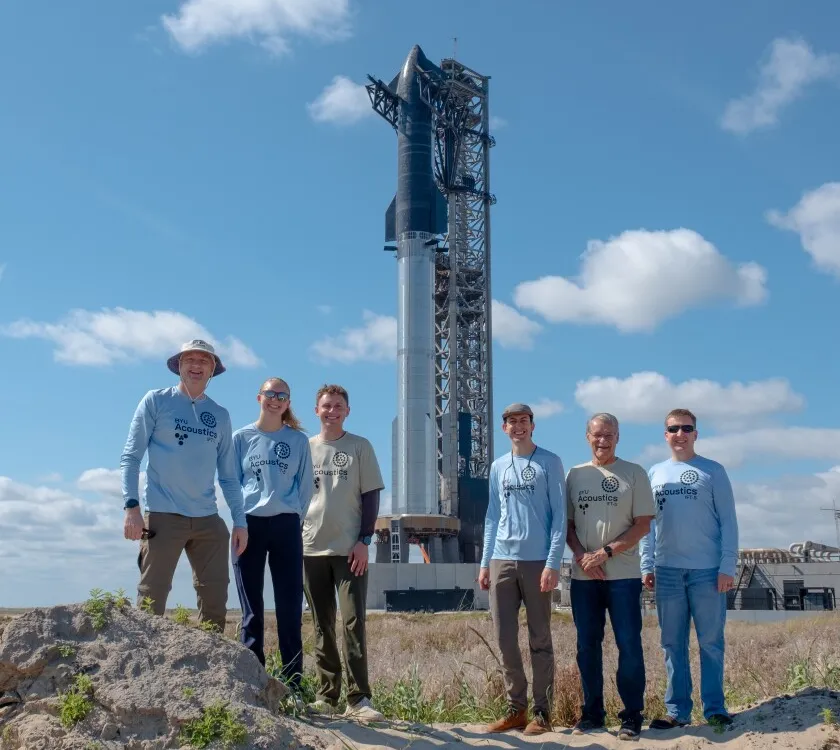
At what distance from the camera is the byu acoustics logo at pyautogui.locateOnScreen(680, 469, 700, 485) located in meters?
6.04

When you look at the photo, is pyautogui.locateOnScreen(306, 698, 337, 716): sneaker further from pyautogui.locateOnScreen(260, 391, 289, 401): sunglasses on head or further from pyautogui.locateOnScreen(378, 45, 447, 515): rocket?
pyautogui.locateOnScreen(378, 45, 447, 515): rocket

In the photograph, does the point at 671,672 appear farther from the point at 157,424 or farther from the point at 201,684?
the point at 157,424

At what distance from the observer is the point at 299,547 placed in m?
5.68

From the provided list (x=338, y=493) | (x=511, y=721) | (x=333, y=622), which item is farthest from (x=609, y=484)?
(x=333, y=622)

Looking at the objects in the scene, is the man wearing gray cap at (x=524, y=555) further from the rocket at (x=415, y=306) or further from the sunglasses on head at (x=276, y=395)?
the rocket at (x=415, y=306)

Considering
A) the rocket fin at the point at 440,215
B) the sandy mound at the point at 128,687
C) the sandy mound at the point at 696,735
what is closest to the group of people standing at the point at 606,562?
the sandy mound at the point at 696,735

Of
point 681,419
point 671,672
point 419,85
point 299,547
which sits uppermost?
point 419,85

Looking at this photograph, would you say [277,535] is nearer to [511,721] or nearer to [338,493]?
[338,493]

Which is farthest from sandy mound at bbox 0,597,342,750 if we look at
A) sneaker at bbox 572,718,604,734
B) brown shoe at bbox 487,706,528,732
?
sneaker at bbox 572,718,604,734

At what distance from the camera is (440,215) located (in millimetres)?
41062

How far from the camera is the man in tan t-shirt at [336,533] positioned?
5.79m

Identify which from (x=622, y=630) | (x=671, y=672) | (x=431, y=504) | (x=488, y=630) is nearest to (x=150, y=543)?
(x=622, y=630)

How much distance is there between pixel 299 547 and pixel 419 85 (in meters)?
39.4

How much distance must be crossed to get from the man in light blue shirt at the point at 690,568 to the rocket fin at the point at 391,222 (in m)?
35.1
